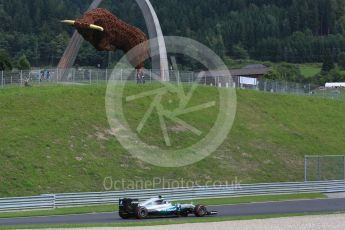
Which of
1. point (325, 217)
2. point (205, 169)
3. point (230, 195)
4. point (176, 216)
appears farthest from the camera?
point (205, 169)

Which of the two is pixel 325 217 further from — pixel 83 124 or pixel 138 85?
pixel 138 85

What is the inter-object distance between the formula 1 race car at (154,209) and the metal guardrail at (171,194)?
7751 millimetres

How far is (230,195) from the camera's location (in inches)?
2026

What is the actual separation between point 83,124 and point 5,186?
1127 centimetres

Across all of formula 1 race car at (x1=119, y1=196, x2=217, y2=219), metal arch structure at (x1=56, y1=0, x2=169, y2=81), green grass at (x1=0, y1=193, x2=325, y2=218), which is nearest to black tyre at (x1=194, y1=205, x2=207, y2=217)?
formula 1 race car at (x1=119, y1=196, x2=217, y2=219)

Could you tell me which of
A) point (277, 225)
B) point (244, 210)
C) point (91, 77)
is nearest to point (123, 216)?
point (244, 210)

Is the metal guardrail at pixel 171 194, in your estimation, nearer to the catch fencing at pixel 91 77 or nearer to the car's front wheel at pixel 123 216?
the car's front wheel at pixel 123 216

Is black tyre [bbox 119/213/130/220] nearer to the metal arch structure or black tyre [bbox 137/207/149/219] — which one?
black tyre [bbox 137/207/149/219]

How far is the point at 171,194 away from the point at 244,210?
728 centimetres

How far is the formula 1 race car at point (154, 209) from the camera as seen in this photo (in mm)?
37719

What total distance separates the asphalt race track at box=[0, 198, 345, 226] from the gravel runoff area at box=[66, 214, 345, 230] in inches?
151

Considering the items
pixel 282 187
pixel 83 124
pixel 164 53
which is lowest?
pixel 282 187

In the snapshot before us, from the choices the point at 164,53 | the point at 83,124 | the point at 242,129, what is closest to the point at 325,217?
the point at 83,124

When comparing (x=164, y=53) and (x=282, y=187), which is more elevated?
(x=164, y=53)
